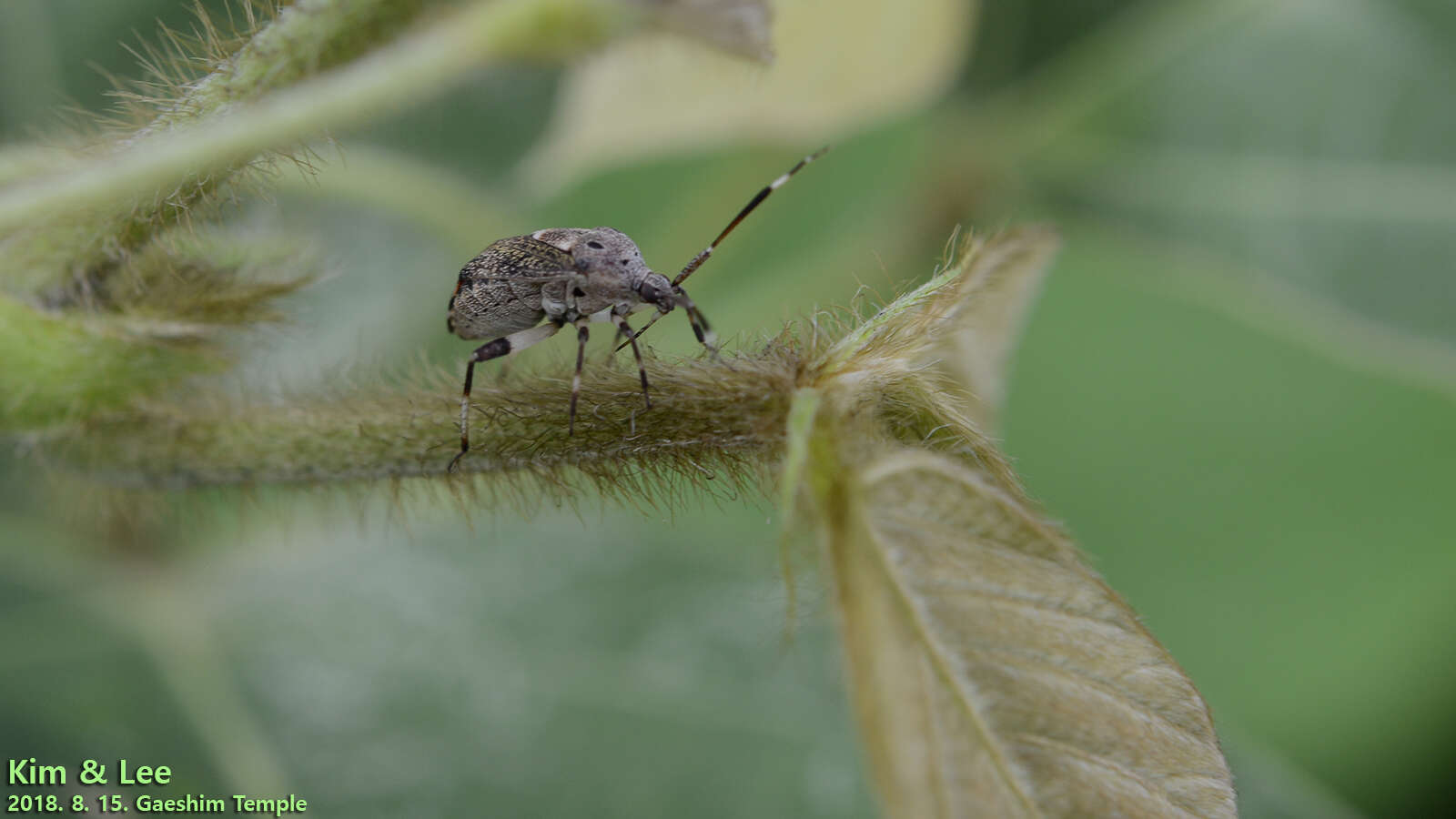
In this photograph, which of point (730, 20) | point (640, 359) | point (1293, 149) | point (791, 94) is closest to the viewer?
point (640, 359)

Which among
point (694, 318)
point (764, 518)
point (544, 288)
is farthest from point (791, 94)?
point (764, 518)

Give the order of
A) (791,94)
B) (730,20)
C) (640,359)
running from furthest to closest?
(791,94), (730,20), (640,359)

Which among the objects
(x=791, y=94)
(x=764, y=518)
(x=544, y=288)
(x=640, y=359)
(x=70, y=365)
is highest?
(x=791, y=94)

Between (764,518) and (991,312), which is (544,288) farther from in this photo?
(991,312)

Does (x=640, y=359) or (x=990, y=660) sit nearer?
(x=990, y=660)

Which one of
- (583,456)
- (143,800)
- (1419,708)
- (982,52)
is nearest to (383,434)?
(583,456)

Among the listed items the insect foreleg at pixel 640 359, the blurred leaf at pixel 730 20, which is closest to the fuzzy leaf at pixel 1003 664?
the insect foreleg at pixel 640 359

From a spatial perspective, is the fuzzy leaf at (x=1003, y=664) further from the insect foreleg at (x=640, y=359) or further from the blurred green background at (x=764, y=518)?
the blurred green background at (x=764, y=518)
